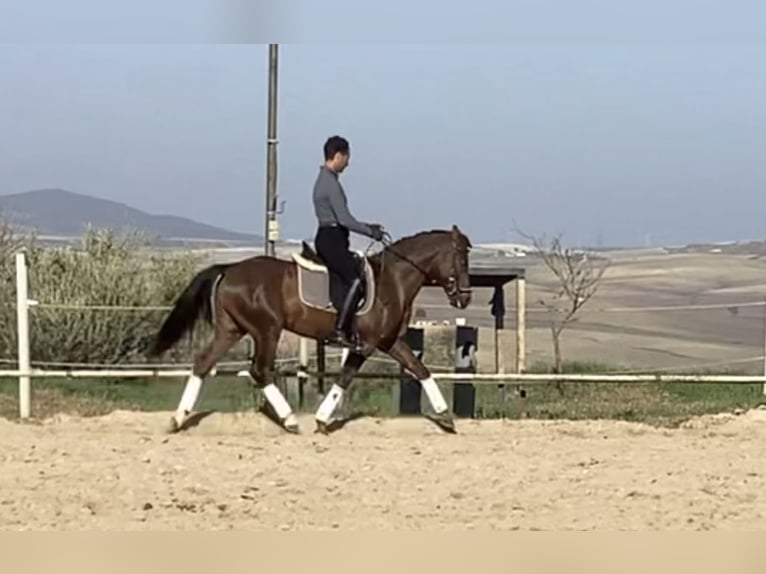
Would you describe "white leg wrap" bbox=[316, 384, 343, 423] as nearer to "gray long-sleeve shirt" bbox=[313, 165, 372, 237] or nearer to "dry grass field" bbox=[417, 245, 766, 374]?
"gray long-sleeve shirt" bbox=[313, 165, 372, 237]

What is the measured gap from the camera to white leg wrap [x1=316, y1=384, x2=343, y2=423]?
888cm

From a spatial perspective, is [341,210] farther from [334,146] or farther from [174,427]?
[174,427]

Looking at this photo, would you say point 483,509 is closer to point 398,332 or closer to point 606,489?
point 606,489

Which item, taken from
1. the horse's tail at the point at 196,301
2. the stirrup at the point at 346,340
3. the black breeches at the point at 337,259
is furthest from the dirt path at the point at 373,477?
the black breeches at the point at 337,259

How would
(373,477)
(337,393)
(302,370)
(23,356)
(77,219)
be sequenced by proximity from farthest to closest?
(77,219)
(302,370)
(23,356)
(337,393)
(373,477)

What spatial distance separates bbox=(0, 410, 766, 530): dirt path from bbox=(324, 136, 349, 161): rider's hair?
1.94 metres

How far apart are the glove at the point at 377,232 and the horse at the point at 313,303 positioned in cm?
15

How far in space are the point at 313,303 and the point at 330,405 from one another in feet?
2.41

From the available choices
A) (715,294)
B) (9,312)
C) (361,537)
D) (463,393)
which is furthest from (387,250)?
(715,294)

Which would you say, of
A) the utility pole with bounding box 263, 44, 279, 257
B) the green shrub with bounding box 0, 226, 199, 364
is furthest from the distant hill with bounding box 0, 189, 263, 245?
the utility pole with bounding box 263, 44, 279, 257

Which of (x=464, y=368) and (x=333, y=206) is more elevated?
(x=333, y=206)

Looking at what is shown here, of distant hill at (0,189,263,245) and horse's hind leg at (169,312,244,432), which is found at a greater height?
distant hill at (0,189,263,245)

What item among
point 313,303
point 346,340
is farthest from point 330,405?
point 313,303

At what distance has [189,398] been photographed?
29.1 ft
